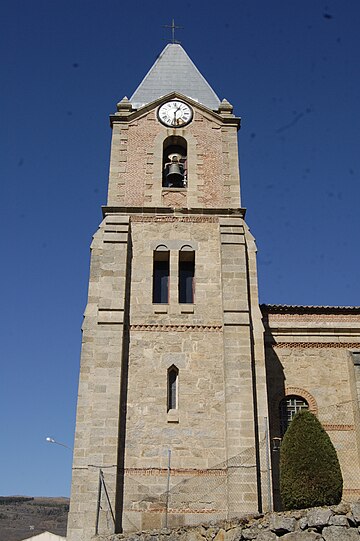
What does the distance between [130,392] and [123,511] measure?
3.26 meters

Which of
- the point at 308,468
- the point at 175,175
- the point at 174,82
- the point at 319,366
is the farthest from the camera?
the point at 174,82

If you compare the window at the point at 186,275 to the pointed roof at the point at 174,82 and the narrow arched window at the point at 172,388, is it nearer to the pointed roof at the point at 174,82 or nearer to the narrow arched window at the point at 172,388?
the narrow arched window at the point at 172,388

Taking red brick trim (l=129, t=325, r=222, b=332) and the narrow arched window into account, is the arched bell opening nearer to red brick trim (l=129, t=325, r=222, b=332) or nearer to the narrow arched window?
red brick trim (l=129, t=325, r=222, b=332)

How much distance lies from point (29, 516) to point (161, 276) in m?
56.6

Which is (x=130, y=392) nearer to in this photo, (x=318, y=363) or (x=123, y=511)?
(x=123, y=511)

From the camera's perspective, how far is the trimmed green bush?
521 inches

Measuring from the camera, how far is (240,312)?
1919 centimetres

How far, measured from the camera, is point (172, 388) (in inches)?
730

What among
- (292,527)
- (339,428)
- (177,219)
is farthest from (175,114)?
(292,527)

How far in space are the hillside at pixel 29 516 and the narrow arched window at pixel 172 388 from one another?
1565 inches

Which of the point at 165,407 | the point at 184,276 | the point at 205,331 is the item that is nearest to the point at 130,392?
the point at 165,407

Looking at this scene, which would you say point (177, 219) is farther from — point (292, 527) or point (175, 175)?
point (292, 527)

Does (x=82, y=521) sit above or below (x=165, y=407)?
below

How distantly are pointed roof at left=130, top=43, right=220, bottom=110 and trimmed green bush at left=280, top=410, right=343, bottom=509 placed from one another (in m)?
14.3
